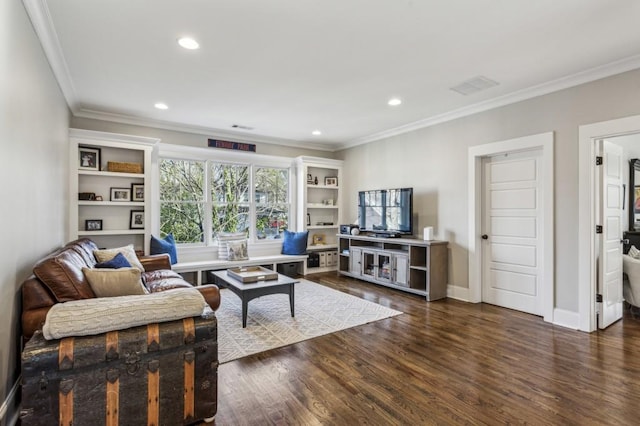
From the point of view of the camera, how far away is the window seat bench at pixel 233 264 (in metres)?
4.96

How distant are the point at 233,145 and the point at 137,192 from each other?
1804mm

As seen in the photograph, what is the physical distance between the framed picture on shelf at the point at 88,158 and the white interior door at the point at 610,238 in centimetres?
614

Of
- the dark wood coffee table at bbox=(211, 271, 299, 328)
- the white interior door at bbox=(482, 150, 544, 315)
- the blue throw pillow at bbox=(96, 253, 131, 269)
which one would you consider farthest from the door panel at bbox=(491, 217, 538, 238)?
the blue throw pillow at bbox=(96, 253, 131, 269)

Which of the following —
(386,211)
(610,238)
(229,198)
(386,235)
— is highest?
(229,198)

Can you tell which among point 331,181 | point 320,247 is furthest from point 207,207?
point 331,181

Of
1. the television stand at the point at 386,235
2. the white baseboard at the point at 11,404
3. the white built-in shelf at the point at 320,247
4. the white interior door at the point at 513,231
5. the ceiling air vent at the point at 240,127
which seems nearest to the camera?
the white baseboard at the point at 11,404

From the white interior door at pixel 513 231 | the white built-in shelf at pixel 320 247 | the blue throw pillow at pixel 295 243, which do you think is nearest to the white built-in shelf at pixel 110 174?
the blue throw pillow at pixel 295 243

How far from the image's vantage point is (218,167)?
5855 mm

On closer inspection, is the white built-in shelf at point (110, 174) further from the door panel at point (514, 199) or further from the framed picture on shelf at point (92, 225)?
the door panel at point (514, 199)

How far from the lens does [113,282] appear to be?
2.25 meters

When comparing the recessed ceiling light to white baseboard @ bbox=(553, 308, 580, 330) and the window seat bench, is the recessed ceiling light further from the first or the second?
white baseboard @ bbox=(553, 308, 580, 330)

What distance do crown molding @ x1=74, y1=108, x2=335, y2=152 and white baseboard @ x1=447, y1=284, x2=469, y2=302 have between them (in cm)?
379

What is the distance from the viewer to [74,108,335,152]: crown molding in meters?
4.60

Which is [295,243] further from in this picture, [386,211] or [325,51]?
[325,51]
